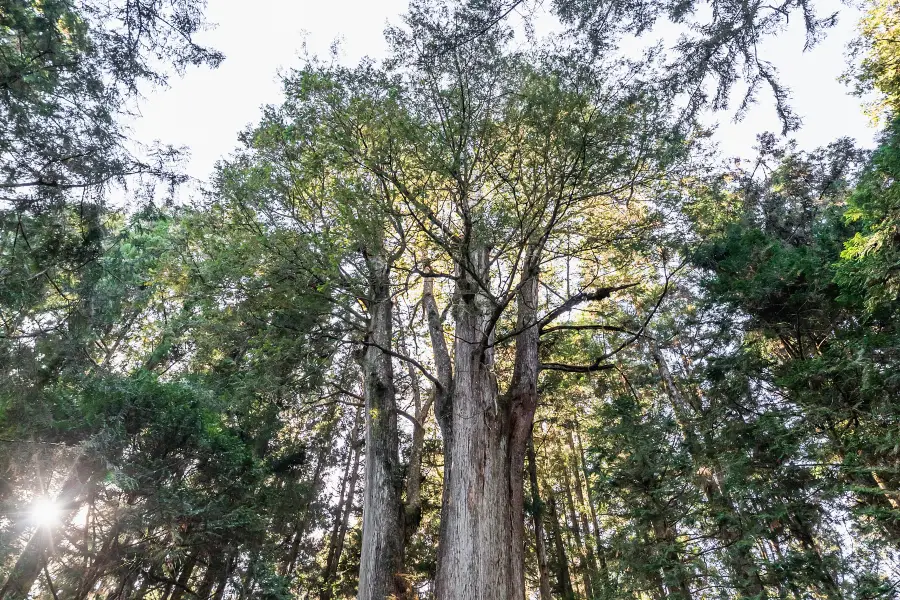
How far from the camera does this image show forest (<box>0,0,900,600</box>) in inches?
165

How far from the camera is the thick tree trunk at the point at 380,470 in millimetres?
4645

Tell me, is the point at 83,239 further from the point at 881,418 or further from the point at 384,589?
the point at 881,418

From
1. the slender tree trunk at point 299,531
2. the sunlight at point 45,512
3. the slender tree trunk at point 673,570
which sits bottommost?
the slender tree trunk at point 673,570

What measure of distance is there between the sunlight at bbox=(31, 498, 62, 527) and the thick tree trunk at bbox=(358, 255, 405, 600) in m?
5.71

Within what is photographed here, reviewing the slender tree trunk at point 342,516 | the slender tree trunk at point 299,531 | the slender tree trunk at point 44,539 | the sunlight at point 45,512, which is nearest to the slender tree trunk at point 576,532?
the slender tree trunk at point 342,516

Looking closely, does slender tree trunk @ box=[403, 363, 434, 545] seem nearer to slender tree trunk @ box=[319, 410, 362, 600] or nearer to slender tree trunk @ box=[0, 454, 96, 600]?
Answer: slender tree trunk @ box=[319, 410, 362, 600]

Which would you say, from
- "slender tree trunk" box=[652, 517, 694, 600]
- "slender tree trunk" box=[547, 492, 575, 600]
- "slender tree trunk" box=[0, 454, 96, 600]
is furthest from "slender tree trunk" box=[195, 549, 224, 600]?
"slender tree trunk" box=[652, 517, 694, 600]

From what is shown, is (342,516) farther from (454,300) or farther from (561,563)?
(454,300)

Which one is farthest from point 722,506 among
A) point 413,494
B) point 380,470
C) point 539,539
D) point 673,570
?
point 380,470

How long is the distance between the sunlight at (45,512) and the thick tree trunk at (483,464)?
23.3ft

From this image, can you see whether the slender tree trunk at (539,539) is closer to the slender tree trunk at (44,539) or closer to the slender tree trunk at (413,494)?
the slender tree trunk at (413,494)

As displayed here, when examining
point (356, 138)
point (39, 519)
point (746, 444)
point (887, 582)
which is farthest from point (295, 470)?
point (887, 582)

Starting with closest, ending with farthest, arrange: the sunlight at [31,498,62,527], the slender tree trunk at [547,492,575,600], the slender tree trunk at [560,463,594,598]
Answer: the sunlight at [31,498,62,527], the slender tree trunk at [547,492,575,600], the slender tree trunk at [560,463,594,598]

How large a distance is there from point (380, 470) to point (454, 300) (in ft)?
7.76
